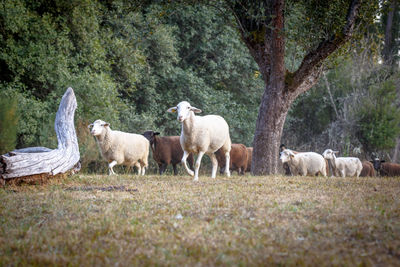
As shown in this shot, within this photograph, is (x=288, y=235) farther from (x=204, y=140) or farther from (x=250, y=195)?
(x=204, y=140)

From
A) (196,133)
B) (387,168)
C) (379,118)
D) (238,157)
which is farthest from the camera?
(379,118)

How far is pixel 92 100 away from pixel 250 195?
1035cm

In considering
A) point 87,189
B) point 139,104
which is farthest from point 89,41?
point 87,189

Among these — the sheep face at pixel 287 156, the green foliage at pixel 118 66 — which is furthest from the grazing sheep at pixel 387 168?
the sheep face at pixel 287 156

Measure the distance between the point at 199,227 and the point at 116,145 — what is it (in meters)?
8.62

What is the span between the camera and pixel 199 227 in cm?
494

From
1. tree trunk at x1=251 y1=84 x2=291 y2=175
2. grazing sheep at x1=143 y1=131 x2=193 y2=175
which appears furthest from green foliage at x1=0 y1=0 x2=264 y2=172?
tree trunk at x1=251 y1=84 x2=291 y2=175

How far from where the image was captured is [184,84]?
22.5 m

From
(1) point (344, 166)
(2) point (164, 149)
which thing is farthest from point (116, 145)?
(1) point (344, 166)

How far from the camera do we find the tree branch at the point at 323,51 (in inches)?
465

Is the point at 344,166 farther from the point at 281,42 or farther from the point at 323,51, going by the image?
the point at 281,42

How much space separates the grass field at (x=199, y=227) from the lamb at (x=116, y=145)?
494cm

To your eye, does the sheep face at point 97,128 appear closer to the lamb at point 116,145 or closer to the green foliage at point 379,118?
the lamb at point 116,145

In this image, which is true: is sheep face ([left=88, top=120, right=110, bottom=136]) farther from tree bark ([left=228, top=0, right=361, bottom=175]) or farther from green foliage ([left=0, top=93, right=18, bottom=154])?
tree bark ([left=228, top=0, right=361, bottom=175])
